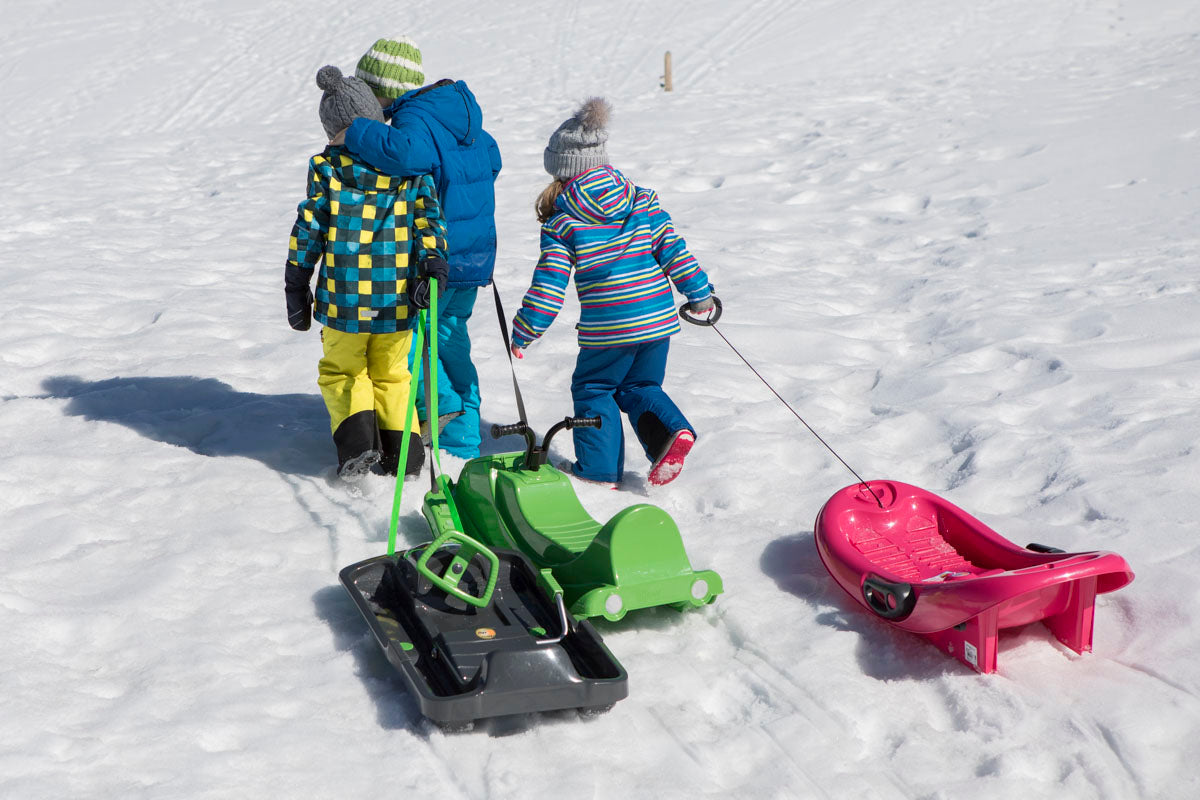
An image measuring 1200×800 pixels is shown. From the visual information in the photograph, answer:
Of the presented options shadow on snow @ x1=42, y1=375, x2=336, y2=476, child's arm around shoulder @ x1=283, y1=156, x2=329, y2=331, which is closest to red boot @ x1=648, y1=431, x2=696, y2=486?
shadow on snow @ x1=42, y1=375, x2=336, y2=476

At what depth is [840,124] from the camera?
11078 mm

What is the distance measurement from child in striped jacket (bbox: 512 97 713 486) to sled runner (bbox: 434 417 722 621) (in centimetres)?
48

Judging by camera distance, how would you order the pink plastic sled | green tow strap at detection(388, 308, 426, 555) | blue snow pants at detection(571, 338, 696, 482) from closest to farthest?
1. the pink plastic sled
2. green tow strap at detection(388, 308, 426, 555)
3. blue snow pants at detection(571, 338, 696, 482)

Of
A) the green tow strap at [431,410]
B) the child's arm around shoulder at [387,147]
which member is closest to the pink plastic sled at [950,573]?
the green tow strap at [431,410]

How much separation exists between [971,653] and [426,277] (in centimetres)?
216

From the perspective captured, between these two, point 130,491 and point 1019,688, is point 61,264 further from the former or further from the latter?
point 1019,688

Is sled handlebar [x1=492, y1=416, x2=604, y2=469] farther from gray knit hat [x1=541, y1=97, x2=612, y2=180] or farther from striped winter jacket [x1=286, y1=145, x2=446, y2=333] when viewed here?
gray knit hat [x1=541, y1=97, x2=612, y2=180]

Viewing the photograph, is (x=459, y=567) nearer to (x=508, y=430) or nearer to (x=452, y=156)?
(x=508, y=430)

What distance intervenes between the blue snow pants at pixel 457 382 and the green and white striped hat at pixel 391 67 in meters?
0.81

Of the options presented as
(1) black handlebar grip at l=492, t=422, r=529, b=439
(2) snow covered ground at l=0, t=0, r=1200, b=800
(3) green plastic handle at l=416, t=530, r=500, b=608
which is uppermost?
(1) black handlebar grip at l=492, t=422, r=529, b=439

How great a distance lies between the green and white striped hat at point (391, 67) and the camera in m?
4.17

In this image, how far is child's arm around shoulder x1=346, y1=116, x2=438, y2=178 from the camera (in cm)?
383

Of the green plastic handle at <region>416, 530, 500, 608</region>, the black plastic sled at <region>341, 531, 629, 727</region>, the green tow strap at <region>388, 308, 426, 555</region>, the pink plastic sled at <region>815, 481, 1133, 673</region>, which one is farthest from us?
the green tow strap at <region>388, 308, 426, 555</region>

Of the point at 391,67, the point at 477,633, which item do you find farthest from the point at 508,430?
the point at 391,67
